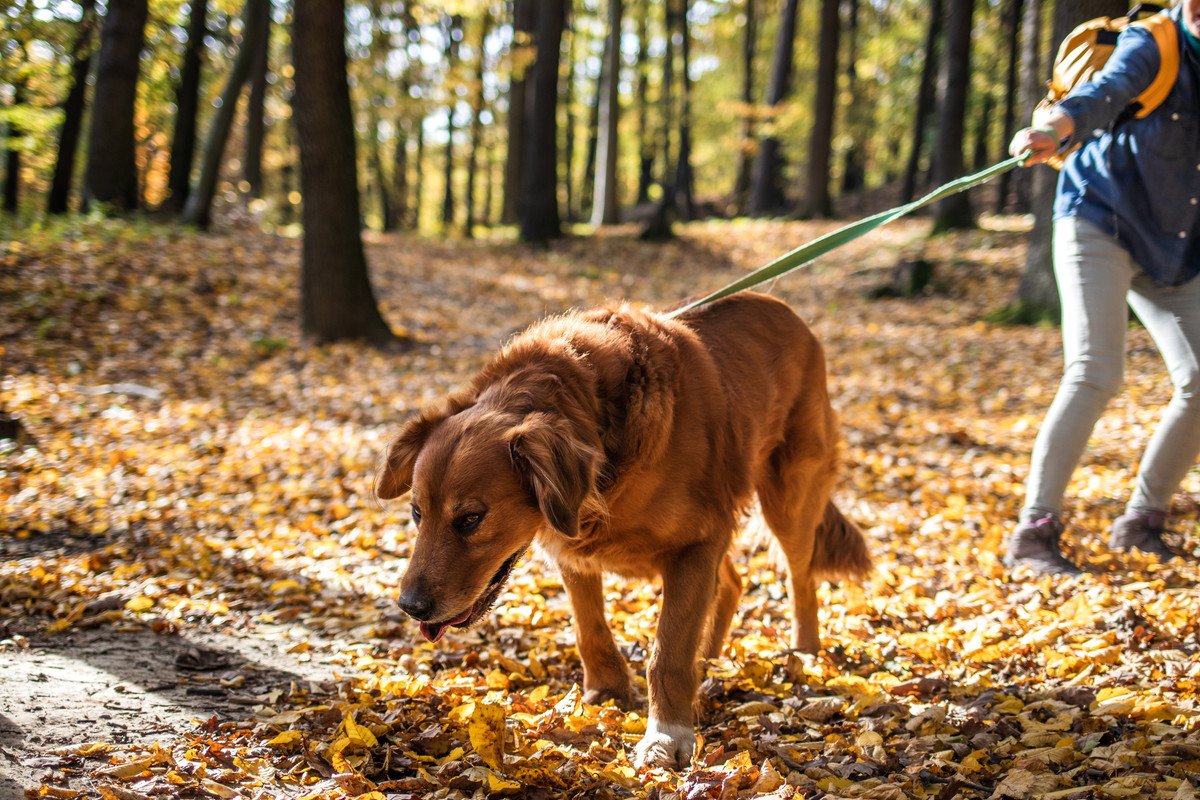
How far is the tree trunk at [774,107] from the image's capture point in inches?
944

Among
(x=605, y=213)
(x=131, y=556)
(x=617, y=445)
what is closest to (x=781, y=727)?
(x=617, y=445)

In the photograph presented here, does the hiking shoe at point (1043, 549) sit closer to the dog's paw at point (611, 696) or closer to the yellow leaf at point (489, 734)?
the dog's paw at point (611, 696)

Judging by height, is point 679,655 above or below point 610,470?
below

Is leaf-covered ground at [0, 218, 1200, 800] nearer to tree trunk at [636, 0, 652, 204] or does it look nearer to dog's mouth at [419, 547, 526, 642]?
dog's mouth at [419, 547, 526, 642]

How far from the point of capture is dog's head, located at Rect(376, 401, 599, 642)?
2715mm

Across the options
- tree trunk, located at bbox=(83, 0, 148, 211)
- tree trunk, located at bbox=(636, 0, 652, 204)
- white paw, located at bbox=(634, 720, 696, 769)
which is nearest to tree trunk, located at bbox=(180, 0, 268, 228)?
tree trunk, located at bbox=(83, 0, 148, 211)

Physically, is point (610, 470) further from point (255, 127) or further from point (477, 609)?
point (255, 127)

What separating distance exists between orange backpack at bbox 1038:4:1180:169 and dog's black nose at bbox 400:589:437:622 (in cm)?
328

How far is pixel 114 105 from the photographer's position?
46.0 ft

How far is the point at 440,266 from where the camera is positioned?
16.7 metres

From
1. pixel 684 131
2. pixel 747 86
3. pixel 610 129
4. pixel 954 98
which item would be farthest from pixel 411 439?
Result: pixel 747 86

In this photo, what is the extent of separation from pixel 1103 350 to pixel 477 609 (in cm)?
318

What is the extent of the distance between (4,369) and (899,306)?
10743mm

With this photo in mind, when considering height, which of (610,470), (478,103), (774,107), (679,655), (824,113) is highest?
(478,103)
